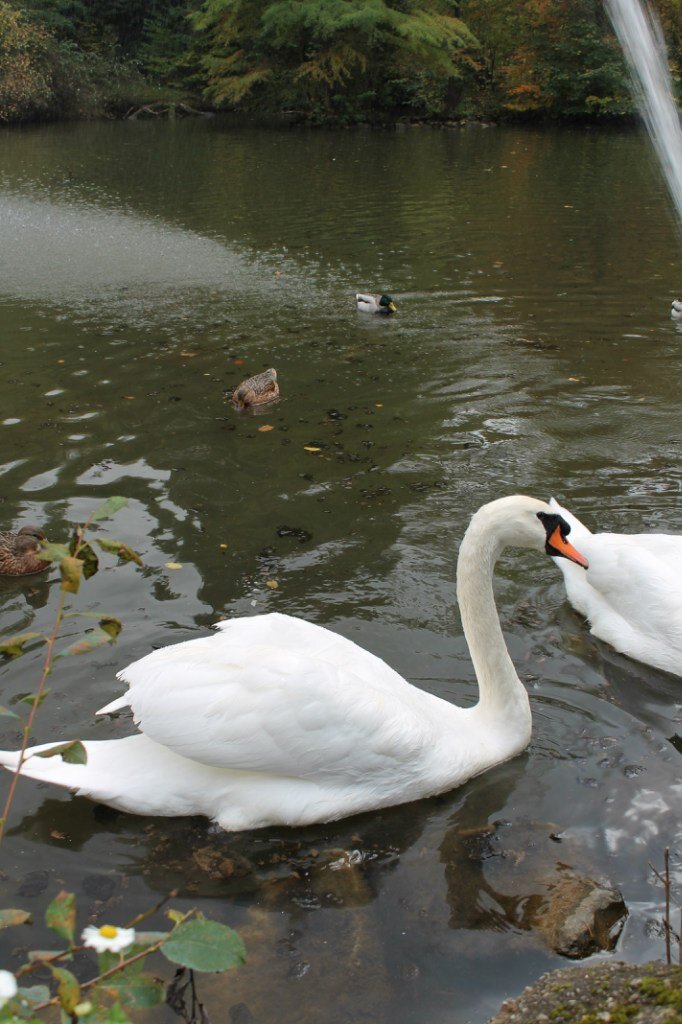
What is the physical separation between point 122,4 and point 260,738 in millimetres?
50170

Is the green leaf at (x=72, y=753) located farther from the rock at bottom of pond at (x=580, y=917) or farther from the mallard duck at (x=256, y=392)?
the mallard duck at (x=256, y=392)

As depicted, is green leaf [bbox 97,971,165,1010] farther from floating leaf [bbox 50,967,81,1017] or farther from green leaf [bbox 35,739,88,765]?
green leaf [bbox 35,739,88,765]

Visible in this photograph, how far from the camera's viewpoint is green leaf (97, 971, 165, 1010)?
1.75m

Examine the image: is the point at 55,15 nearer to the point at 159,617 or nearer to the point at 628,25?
the point at 628,25

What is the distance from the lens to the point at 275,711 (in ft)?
12.5

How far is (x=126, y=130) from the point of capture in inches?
1387

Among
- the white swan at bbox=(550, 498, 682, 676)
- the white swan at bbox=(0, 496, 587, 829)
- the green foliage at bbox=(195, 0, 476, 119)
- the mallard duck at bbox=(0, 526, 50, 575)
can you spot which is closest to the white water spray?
the green foliage at bbox=(195, 0, 476, 119)

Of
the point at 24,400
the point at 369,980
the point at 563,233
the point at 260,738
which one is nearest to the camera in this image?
the point at 369,980

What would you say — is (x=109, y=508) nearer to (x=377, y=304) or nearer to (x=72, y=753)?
(x=72, y=753)

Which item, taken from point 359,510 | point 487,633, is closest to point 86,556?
point 487,633

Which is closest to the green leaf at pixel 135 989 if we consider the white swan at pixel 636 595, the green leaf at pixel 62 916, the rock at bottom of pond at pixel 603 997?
the green leaf at pixel 62 916

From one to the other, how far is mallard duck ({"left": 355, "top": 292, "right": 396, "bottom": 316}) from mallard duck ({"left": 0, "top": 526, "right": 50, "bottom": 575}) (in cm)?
612

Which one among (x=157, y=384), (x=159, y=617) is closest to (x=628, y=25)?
(x=157, y=384)

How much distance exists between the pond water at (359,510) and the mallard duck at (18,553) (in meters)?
0.13
